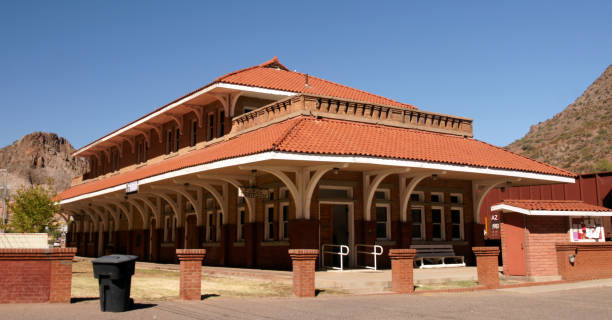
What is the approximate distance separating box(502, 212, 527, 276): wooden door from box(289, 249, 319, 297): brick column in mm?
6509

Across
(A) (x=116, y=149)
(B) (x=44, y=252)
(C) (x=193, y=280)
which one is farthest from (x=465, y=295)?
(A) (x=116, y=149)

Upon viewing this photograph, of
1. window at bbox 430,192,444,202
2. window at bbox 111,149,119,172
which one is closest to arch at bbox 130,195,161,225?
window at bbox 111,149,119,172

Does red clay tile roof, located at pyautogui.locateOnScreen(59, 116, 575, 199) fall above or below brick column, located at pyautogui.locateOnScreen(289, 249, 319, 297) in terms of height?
above

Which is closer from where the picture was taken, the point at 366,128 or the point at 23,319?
the point at 23,319

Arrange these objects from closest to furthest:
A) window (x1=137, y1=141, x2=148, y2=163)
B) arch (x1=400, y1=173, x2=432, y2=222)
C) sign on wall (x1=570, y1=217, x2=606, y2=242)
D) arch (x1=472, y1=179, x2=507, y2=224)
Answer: sign on wall (x1=570, y1=217, x2=606, y2=242) < arch (x1=400, y1=173, x2=432, y2=222) < arch (x1=472, y1=179, x2=507, y2=224) < window (x1=137, y1=141, x2=148, y2=163)

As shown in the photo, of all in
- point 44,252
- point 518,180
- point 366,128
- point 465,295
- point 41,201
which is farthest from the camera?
point 41,201

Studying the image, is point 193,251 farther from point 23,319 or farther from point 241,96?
point 241,96

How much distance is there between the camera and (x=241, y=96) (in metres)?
23.0

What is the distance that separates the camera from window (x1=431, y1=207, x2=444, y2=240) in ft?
71.9

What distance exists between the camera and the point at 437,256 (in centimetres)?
2048

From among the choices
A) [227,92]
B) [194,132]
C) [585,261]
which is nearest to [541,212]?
[585,261]

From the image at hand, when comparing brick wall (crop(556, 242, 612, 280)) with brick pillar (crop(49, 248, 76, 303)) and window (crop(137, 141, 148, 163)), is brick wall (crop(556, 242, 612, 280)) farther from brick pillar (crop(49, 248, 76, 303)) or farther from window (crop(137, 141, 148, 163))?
window (crop(137, 141, 148, 163))

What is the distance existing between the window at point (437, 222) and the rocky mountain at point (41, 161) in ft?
423

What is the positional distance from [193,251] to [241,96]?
11805 millimetres
